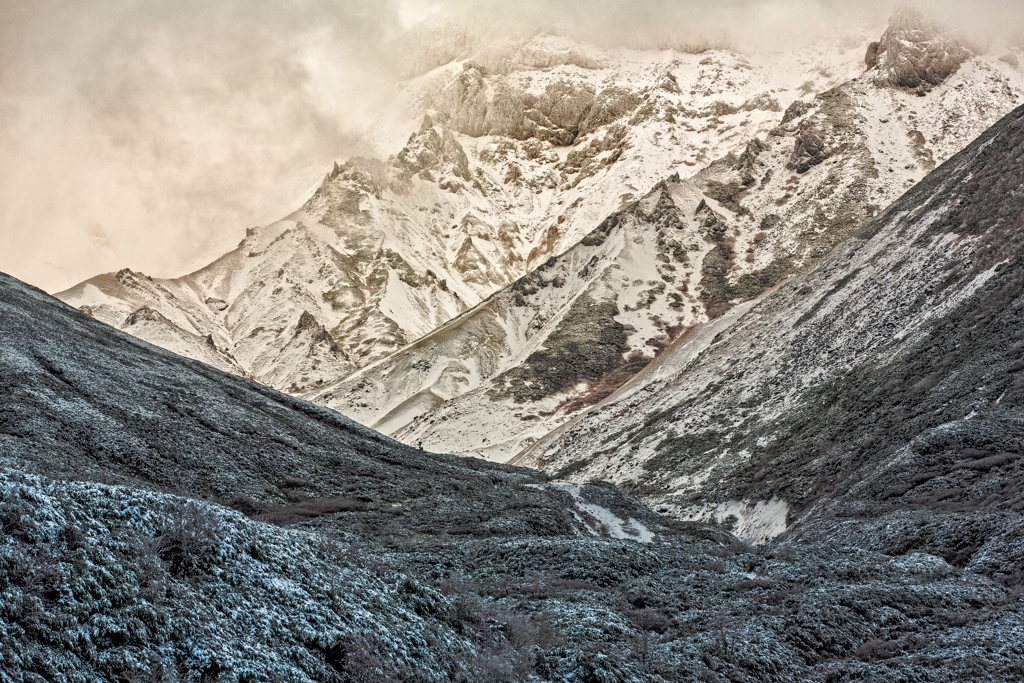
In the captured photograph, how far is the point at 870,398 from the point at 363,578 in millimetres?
46857

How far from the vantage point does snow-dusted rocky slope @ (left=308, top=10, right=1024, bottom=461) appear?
407ft

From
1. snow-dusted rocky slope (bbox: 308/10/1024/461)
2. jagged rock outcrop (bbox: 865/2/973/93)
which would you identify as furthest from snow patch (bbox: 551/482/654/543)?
jagged rock outcrop (bbox: 865/2/973/93)

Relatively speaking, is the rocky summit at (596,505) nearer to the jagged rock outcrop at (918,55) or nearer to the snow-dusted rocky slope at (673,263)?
the snow-dusted rocky slope at (673,263)

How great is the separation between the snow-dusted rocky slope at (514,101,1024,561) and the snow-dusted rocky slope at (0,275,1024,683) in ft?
19.3

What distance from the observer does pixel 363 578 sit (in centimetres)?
1791

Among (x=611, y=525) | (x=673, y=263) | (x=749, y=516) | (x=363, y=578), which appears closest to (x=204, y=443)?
(x=611, y=525)

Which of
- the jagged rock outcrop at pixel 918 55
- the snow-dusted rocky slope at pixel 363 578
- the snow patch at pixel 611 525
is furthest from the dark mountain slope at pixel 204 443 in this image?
the jagged rock outcrop at pixel 918 55

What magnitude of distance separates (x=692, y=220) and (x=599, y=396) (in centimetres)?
5322

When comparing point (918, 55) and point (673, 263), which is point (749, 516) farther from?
point (918, 55)

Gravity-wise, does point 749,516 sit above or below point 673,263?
below

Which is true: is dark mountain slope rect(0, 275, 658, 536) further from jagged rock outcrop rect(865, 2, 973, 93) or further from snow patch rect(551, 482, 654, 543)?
jagged rock outcrop rect(865, 2, 973, 93)

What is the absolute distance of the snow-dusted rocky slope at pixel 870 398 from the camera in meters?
36.6

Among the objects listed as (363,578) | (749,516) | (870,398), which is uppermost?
(363,578)

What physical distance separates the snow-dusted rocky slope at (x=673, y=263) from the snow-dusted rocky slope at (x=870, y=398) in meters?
24.9
